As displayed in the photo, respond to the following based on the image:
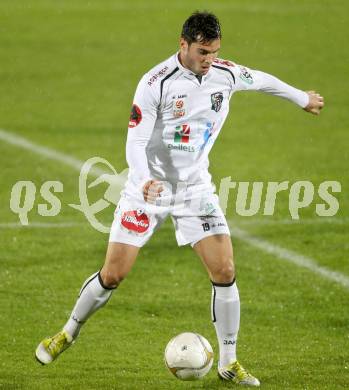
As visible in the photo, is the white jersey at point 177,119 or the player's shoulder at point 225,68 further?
the player's shoulder at point 225,68

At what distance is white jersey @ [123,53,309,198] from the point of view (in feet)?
24.9

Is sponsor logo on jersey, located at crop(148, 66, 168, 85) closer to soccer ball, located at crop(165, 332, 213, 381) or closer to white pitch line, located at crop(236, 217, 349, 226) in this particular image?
soccer ball, located at crop(165, 332, 213, 381)

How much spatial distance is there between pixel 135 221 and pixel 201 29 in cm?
135

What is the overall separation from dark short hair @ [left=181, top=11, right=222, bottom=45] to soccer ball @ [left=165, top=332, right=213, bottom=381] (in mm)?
1971

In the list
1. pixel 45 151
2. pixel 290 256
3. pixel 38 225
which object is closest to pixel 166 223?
pixel 38 225

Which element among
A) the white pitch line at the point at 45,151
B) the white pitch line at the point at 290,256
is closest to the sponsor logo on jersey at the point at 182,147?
the white pitch line at the point at 290,256

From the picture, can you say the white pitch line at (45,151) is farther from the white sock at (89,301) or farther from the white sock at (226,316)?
the white sock at (226,316)

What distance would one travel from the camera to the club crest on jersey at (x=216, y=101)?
7844 mm

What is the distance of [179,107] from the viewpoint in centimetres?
774

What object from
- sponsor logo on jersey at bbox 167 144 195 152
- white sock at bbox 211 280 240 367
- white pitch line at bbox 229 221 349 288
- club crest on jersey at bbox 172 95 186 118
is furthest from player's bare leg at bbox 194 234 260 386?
white pitch line at bbox 229 221 349 288

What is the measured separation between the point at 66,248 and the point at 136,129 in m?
3.99

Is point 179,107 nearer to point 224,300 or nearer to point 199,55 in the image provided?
point 199,55

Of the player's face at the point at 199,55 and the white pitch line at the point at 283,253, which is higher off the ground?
the player's face at the point at 199,55

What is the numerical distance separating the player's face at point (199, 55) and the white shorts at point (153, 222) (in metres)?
0.90
